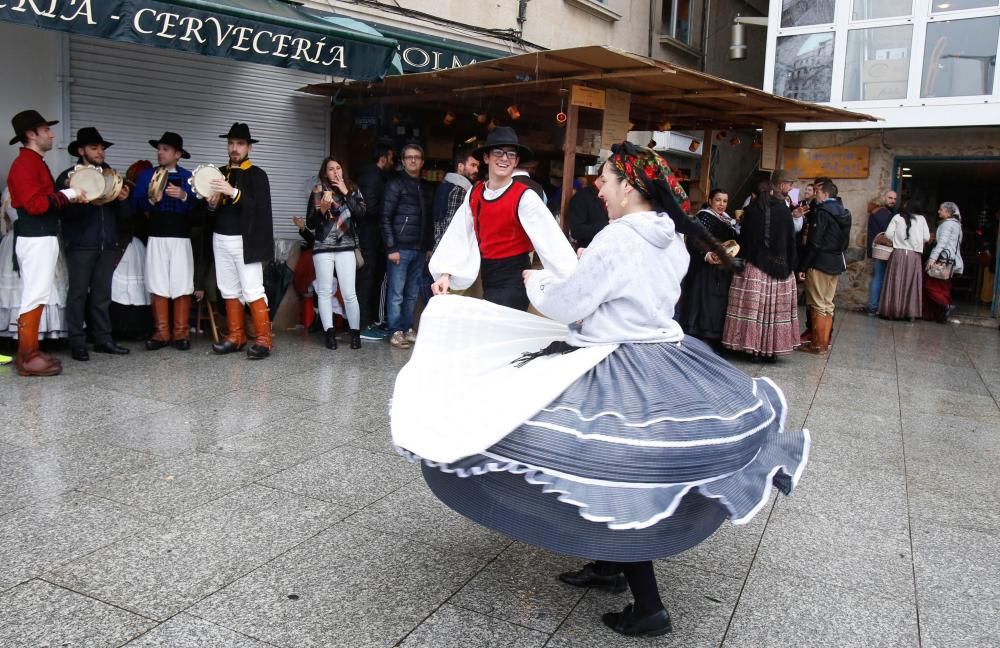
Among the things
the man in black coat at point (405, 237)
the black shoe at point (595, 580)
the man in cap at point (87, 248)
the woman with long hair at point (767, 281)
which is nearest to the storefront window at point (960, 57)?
the woman with long hair at point (767, 281)

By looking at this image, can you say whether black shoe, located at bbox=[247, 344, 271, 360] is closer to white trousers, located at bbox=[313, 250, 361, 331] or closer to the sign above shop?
white trousers, located at bbox=[313, 250, 361, 331]

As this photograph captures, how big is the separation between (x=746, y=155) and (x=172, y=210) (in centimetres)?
1392

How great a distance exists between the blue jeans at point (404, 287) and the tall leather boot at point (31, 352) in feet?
10.2

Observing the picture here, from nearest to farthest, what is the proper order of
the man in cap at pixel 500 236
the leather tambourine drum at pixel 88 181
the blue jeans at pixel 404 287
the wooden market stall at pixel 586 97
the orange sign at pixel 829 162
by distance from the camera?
1. the man in cap at pixel 500 236
2. the leather tambourine drum at pixel 88 181
3. the wooden market stall at pixel 586 97
4. the blue jeans at pixel 404 287
5. the orange sign at pixel 829 162

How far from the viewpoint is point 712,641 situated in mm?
3172

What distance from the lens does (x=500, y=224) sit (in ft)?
16.2

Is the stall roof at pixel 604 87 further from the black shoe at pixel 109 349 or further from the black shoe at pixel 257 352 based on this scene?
the black shoe at pixel 109 349

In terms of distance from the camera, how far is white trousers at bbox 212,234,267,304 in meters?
7.64

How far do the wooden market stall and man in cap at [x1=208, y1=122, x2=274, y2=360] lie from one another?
83.6 inches

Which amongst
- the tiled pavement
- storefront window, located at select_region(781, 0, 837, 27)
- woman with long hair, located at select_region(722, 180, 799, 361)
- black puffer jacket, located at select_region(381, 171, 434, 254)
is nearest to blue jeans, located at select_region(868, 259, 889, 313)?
storefront window, located at select_region(781, 0, 837, 27)

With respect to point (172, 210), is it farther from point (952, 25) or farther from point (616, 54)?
point (952, 25)

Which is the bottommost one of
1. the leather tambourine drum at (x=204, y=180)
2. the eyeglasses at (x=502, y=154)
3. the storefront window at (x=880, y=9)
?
the leather tambourine drum at (x=204, y=180)

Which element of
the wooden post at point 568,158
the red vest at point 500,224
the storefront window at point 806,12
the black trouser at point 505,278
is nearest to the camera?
the red vest at point 500,224

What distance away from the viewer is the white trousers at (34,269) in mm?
6582
